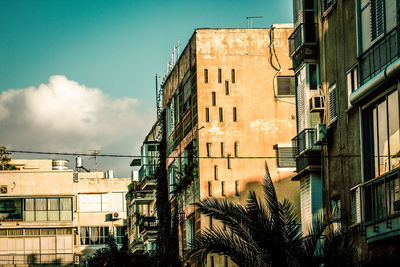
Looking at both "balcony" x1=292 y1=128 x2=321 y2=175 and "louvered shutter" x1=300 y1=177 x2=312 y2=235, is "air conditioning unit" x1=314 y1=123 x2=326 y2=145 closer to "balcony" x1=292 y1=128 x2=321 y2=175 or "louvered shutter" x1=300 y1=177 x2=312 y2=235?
"balcony" x1=292 y1=128 x2=321 y2=175

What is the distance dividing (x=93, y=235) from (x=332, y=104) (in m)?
54.2

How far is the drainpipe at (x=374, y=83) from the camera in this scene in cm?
1955

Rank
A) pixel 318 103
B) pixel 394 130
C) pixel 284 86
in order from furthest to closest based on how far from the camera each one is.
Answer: pixel 284 86 → pixel 318 103 → pixel 394 130

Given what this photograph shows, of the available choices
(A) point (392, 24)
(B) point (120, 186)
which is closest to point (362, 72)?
(A) point (392, 24)

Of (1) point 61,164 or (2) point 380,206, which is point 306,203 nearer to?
(2) point 380,206

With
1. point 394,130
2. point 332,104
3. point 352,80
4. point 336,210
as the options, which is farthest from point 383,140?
point 332,104

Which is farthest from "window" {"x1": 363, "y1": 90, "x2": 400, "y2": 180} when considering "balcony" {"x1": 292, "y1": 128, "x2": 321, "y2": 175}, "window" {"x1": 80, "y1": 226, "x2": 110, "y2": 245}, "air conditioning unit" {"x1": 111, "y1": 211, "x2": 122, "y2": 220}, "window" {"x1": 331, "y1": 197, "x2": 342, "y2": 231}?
"window" {"x1": 80, "y1": 226, "x2": 110, "y2": 245}

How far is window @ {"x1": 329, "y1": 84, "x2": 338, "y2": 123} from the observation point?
24953 mm

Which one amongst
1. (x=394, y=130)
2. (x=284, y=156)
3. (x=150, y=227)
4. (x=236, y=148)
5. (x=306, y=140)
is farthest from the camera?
(x=150, y=227)

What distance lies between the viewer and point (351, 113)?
77.1 ft

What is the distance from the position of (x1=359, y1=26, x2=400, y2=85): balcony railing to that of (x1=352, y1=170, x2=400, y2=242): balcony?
243cm

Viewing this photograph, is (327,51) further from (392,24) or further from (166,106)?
(166,106)

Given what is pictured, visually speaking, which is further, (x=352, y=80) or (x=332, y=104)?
(x=332, y=104)

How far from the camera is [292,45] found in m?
28.5
